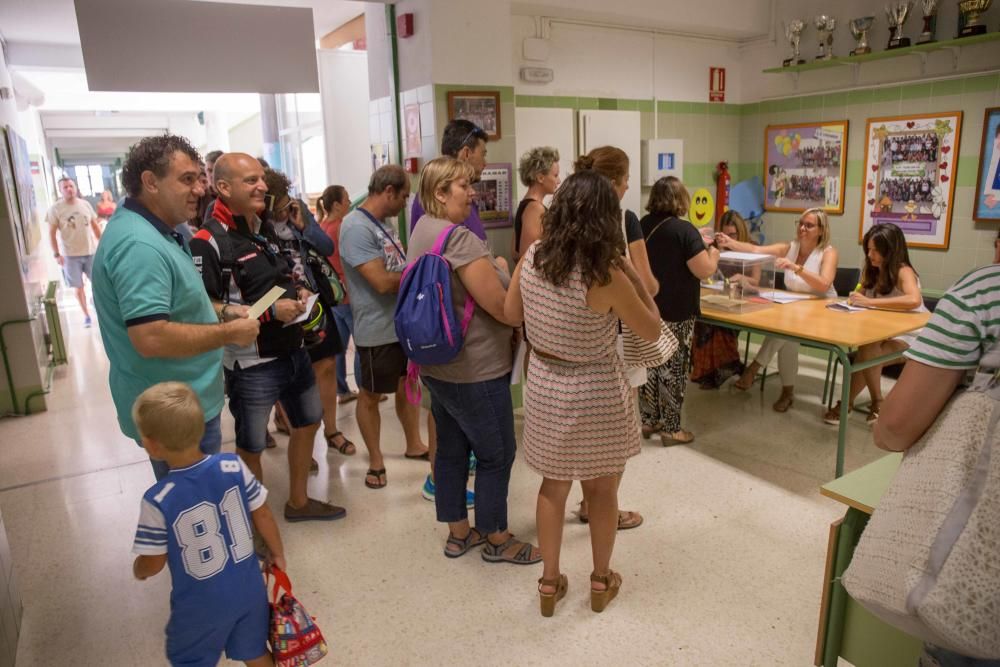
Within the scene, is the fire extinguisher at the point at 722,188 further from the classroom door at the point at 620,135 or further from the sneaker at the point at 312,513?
the sneaker at the point at 312,513

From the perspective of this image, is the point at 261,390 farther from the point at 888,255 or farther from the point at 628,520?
the point at 888,255

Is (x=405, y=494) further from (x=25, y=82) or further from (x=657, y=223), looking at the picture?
(x=25, y=82)

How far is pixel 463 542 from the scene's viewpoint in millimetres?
2697

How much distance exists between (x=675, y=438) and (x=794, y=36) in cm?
356

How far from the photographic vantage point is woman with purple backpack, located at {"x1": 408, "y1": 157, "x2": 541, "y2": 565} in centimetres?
224

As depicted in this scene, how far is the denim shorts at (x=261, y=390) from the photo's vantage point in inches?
98.7

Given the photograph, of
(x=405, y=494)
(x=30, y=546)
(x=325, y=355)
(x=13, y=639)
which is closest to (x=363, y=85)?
(x=325, y=355)

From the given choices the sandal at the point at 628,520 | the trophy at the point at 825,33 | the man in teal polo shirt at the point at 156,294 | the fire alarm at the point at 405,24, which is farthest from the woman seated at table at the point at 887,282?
the man in teal polo shirt at the point at 156,294

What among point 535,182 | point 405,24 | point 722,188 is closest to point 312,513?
point 535,182

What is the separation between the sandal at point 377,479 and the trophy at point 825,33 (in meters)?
4.47

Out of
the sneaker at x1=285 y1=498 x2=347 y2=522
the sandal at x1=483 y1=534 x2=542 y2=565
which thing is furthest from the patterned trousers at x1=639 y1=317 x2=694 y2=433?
the sneaker at x1=285 y1=498 x2=347 y2=522

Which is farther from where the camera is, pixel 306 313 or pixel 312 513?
pixel 312 513

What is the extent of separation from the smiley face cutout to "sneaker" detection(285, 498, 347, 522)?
404cm

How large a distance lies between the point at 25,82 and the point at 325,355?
642cm
